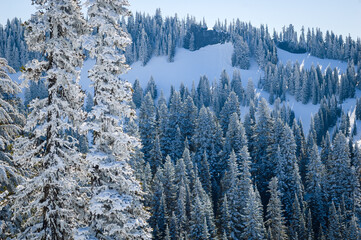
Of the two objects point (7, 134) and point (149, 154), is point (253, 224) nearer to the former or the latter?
point (149, 154)

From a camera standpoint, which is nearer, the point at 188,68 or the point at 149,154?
the point at 149,154

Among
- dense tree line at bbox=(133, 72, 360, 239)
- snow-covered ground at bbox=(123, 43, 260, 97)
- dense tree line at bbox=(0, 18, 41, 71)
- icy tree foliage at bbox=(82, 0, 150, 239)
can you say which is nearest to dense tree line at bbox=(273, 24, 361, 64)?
snow-covered ground at bbox=(123, 43, 260, 97)

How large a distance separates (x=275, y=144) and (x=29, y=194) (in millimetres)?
52650

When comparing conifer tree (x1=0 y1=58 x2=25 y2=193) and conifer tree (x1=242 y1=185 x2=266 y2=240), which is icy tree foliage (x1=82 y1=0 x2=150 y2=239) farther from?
conifer tree (x1=242 y1=185 x2=266 y2=240)

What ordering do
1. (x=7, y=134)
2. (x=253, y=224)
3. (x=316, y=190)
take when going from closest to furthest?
(x=7, y=134)
(x=253, y=224)
(x=316, y=190)

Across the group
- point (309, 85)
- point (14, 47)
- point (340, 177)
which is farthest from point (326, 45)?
point (14, 47)

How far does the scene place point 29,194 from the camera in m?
10.4

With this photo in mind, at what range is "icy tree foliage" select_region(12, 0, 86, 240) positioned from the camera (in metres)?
10.2

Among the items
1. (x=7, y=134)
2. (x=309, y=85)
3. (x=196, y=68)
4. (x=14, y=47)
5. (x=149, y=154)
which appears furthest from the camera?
(x=196, y=68)

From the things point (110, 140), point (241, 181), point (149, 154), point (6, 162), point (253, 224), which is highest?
point (110, 140)

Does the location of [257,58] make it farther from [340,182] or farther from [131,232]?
[131,232]

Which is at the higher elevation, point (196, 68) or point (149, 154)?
point (196, 68)

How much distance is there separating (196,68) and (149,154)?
10772 cm

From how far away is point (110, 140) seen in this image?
38.0ft
